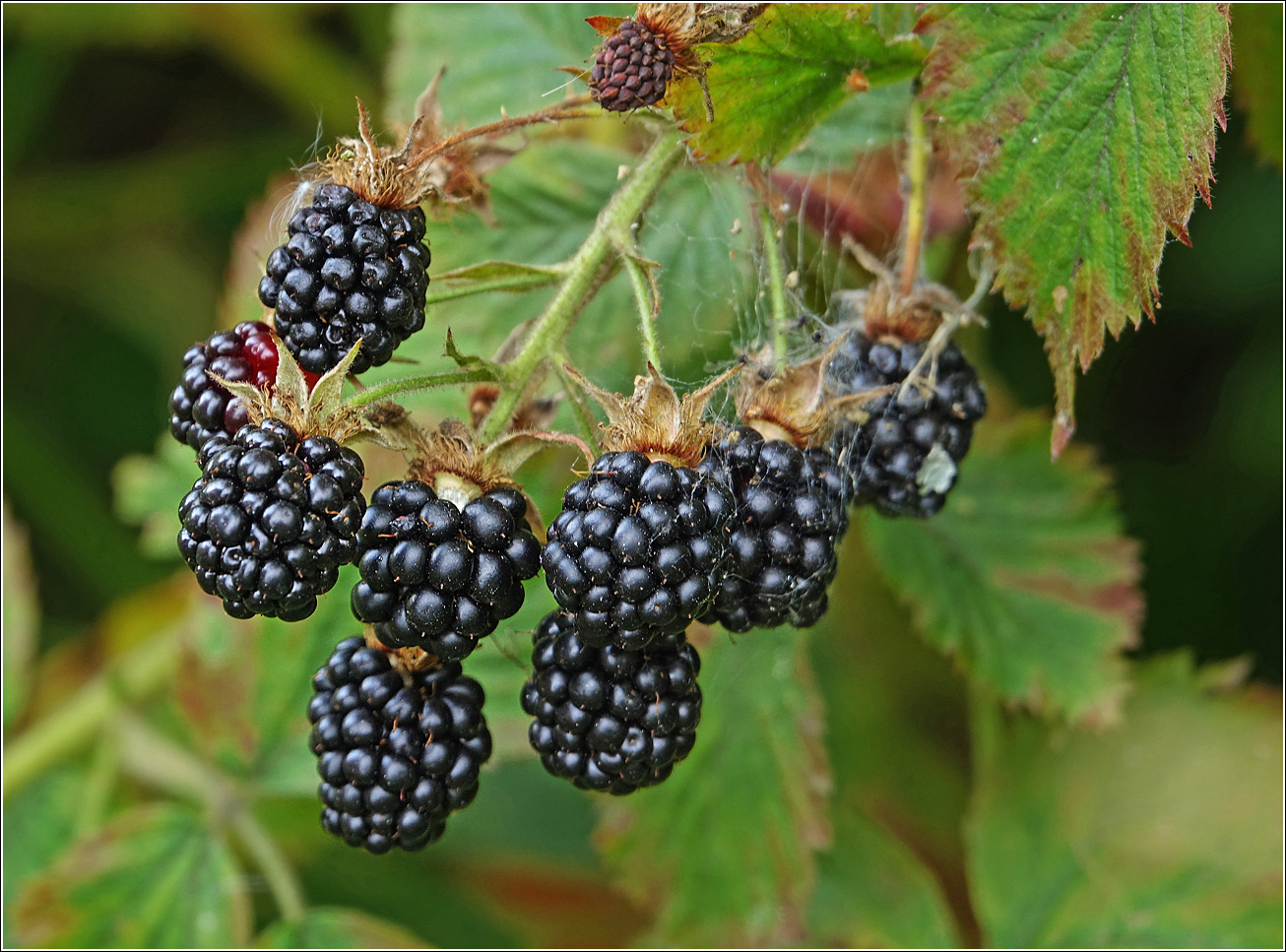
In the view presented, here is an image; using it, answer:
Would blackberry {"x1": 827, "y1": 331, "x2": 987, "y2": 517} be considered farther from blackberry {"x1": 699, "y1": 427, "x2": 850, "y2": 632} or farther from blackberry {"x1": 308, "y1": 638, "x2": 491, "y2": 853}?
blackberry {"x1": 308, "y1": 638, "x2": 491, "y2": 853}

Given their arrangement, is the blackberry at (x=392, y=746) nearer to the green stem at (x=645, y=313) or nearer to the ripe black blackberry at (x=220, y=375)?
the ripe black blackberry at (x=220, y=375)

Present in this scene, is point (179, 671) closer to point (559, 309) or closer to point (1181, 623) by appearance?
point (559, 309)

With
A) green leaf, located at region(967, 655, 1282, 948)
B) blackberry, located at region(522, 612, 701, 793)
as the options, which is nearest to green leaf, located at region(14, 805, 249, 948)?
blackberry, located at region(522, 612, 701, 793)

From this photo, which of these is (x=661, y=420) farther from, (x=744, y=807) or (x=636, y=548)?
(x=744, y=807)

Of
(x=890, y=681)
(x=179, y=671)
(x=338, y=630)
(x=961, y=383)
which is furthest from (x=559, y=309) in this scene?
(x=890, y=681)

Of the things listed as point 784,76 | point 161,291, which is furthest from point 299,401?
point 161,291

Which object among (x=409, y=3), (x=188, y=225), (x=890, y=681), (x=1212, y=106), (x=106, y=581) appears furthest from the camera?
(x=188, y=225)

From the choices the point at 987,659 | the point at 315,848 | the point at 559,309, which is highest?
the point at 559,309
